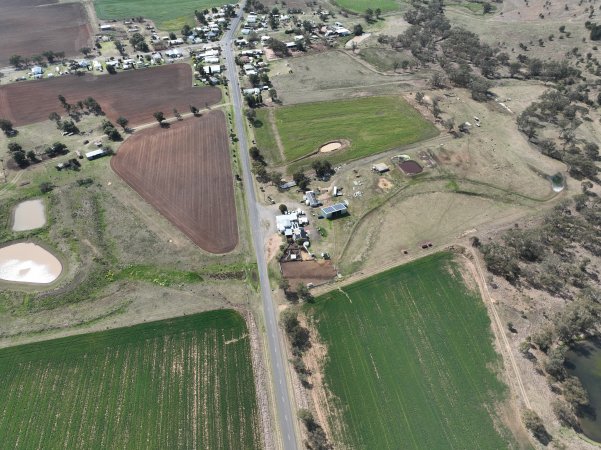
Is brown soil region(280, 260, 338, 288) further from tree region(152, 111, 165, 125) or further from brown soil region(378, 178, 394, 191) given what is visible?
tree region(152, 111, 165, 125)

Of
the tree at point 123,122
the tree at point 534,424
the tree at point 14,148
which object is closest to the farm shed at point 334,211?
the tree at point 534,424

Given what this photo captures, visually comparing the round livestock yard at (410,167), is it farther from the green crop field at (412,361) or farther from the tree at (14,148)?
the tree at (14,148)

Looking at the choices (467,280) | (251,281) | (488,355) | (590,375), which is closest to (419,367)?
(488,355)

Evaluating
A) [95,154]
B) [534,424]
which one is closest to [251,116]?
[95,154]

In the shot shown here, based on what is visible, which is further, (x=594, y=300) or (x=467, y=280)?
(x=467, y=280)

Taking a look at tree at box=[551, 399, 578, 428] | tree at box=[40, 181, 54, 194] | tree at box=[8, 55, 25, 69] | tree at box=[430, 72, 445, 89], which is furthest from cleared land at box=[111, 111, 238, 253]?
tree at box=[8, 55, 25, 69]

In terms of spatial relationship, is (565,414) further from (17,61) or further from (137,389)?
(17,61)

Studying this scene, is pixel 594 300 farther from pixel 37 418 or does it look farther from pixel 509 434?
pixel 37 418
